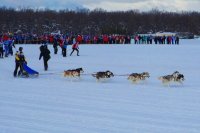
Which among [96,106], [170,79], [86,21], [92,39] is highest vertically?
[86,21]

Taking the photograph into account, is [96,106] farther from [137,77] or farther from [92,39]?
[92,39]

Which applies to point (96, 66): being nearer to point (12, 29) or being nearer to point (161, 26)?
point (12, 29)

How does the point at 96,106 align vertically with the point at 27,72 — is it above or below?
below

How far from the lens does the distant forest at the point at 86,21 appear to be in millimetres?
76188

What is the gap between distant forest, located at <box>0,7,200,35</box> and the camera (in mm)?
76188

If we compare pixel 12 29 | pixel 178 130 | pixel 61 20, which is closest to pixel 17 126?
pixel 178 130

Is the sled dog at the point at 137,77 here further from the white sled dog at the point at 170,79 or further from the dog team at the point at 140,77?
the white sled dog at the point at 170,79

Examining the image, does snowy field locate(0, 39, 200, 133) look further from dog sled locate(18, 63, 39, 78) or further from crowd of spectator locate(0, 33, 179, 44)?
crowd of spectator locate(0, 33, 179, 44)

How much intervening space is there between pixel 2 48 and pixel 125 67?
7.86m

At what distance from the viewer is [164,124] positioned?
7492 millimetres

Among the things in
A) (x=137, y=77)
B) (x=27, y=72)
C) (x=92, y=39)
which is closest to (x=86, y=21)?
(x=92, y=39)

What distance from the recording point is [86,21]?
86.0 m

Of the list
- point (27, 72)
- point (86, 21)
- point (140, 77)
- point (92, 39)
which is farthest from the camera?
point (86, 21)

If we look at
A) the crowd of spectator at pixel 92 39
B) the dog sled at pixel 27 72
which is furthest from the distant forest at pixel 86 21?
the dog sled at pixel 27 72
